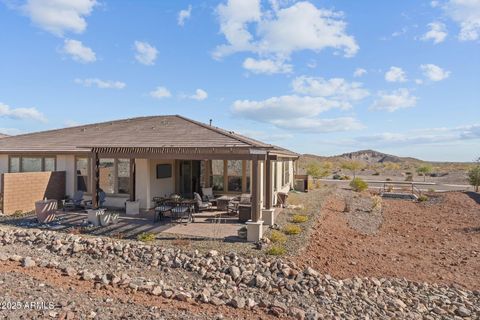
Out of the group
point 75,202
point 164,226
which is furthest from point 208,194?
point 75,202

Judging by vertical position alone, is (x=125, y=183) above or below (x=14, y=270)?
above

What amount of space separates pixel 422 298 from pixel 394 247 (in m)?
3.57

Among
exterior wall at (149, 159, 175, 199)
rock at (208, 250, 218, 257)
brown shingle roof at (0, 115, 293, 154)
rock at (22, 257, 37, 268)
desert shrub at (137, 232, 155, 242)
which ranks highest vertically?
brown shingle roof at (0, 115, 293, 154)

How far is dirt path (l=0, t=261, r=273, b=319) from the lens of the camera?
230 inches

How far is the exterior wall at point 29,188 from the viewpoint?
535 inches

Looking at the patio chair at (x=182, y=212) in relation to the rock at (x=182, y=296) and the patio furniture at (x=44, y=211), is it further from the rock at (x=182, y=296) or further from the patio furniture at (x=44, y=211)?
the rock at (x=182, y=296)

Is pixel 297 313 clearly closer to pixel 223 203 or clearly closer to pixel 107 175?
pixel 223 203

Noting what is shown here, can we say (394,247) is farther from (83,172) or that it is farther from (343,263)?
(83,172)

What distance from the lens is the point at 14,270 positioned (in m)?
7.72

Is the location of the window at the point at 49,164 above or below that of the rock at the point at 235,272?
above

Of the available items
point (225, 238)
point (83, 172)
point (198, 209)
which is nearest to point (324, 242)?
point (225, 238)

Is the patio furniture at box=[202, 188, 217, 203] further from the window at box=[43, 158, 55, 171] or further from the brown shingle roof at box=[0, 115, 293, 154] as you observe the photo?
the window at box=[43, 158, 55, 171]

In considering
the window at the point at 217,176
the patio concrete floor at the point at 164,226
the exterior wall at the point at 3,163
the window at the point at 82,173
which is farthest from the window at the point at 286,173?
the exterior wall at the point at 3,163

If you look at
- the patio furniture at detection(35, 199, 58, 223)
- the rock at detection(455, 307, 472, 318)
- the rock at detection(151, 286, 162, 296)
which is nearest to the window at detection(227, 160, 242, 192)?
the patio furniture at detection(35, 199, 58, 223)
